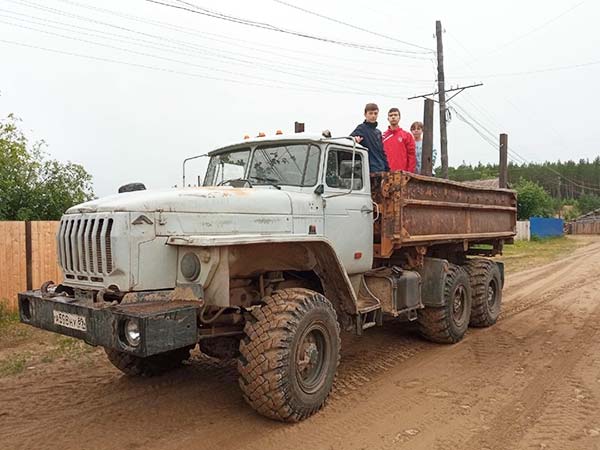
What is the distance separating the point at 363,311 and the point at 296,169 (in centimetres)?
163

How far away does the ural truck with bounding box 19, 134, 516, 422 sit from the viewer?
12.6 feet

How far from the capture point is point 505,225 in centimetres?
918

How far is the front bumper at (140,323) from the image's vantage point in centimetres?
352

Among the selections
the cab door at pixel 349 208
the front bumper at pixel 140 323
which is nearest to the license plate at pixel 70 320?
the front bumper at pixel 140 323

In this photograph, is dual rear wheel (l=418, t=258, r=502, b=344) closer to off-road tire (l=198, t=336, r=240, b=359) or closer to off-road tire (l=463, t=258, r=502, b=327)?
off-road tire (l=463, t=258, r=502, b=327)

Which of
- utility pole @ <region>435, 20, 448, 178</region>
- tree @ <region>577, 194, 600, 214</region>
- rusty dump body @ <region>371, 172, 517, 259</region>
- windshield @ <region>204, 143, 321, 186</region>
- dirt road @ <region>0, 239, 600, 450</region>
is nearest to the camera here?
dirt road @ <region>0, 239, 600, 450</region>

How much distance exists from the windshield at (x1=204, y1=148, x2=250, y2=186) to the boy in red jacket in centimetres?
251

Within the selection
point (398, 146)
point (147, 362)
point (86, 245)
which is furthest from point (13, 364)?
point (398, 146)

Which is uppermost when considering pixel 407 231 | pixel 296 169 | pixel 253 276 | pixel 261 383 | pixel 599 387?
pixel 296 169

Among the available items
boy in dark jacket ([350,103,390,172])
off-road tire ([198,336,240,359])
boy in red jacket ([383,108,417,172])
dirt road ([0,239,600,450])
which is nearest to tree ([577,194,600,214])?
boy in red jacket ([383,108,417,172])

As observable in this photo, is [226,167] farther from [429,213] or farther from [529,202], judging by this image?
[529,202]

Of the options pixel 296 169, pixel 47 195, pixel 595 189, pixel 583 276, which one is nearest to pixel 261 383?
pixel 296 169

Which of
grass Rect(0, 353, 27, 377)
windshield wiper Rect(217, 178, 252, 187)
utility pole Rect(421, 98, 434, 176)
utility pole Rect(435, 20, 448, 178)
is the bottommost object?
grass Rect(0, 353, 27, 377)

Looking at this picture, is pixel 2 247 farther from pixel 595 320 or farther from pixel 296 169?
pixel 595 320
